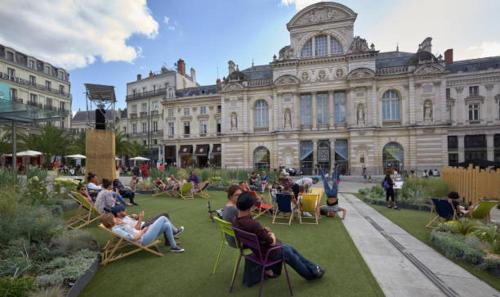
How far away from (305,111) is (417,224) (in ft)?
79.7

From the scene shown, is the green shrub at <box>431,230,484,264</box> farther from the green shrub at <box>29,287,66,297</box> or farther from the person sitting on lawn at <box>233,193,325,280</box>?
the green shrub at <box>29,287,66,297</box>

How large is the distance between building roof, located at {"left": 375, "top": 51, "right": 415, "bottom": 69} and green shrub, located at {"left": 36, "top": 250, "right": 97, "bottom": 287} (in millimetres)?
32693

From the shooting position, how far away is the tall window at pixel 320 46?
29391mm

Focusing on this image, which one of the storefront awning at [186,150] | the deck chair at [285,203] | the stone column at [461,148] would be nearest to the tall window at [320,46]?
the stone column at [461,148]

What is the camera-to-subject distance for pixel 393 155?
89.4ft

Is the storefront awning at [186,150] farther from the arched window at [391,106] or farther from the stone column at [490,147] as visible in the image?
the stone column at [490,147]

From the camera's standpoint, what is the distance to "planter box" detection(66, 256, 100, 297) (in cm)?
328

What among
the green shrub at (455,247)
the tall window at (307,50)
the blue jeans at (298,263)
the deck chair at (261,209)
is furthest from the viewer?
the tall window at (307,50)

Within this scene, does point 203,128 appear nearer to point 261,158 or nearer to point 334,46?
point 261,158

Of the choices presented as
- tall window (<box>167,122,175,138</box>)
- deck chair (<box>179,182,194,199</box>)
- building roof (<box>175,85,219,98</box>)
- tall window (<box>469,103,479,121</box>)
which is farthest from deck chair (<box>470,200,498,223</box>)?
tall window (<box>167,122,175,138</box>)

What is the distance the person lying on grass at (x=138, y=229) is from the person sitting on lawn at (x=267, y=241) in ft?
6.74

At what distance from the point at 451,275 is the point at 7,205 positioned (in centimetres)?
817

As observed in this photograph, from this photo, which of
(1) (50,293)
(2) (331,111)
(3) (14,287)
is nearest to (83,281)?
(1) (50,293)

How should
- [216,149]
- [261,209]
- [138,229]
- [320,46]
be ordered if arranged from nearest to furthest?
[138,229]
[261,209]
[320,46]
[216,149]
